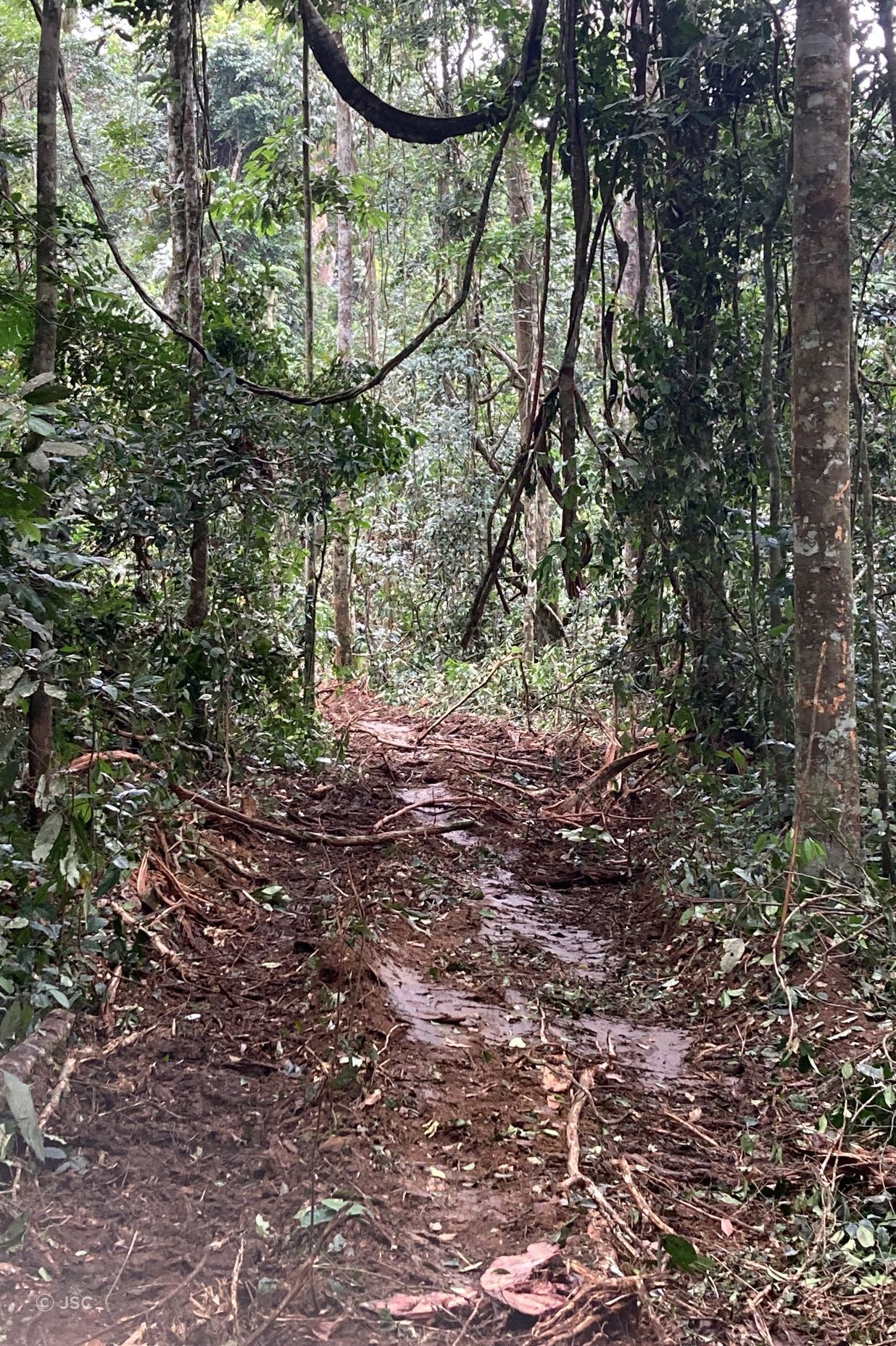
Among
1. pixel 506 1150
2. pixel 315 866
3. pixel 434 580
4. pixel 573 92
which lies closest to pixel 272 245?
pixel 434 580

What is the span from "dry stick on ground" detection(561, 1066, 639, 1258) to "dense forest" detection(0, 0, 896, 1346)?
18 millimetres

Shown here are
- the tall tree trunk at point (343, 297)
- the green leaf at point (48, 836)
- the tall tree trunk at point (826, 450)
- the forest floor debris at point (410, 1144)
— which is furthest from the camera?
the tall tree trunk at point (343, 297)

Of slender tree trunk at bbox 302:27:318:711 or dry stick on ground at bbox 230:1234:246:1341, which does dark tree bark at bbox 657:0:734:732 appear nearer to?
slender tree trunk at bbox 302:27:318:711

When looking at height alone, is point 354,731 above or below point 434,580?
below

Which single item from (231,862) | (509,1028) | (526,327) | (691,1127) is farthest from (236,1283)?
(526,327)

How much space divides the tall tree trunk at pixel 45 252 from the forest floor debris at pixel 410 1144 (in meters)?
0.78

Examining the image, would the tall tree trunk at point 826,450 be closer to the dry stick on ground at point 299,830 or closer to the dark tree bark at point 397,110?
the dark tree bark at point 397,110

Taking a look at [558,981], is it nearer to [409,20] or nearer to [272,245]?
[409,20]

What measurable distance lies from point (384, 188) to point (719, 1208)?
11.7 metres

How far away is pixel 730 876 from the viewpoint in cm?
434

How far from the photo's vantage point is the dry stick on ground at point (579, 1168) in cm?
237

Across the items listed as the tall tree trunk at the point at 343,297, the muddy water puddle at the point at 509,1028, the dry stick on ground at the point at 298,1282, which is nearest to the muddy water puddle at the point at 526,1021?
the muddy water puddle at the point at 509,1028

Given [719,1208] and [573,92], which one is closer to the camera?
[719,1208]

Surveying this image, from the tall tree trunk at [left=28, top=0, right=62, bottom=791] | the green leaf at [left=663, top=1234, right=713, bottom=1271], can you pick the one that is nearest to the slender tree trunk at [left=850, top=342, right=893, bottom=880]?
the green leaf at [left=663, top=1234, right=713, bottom=1271]
